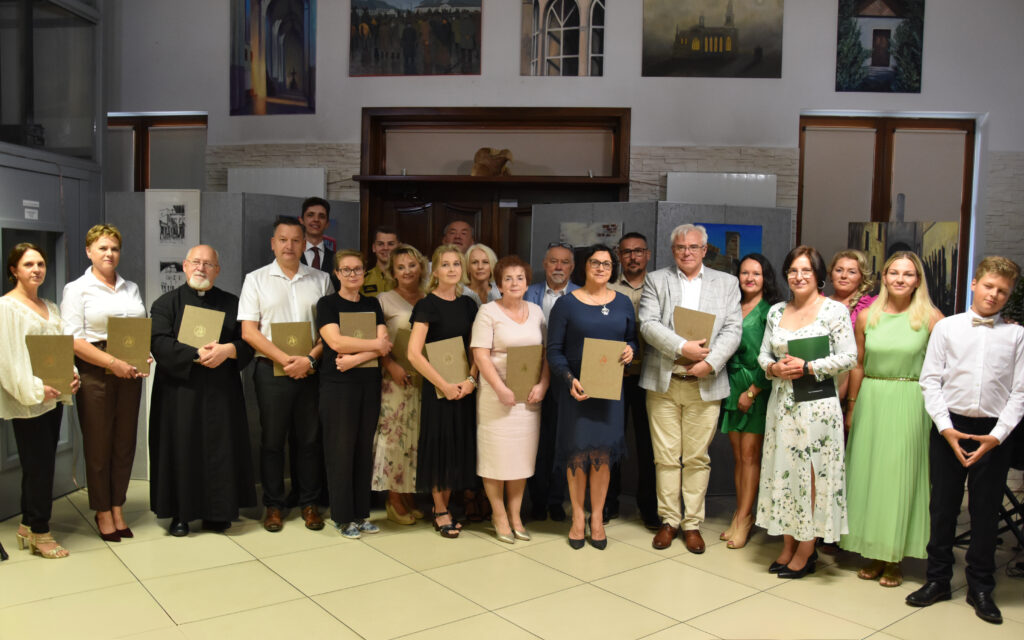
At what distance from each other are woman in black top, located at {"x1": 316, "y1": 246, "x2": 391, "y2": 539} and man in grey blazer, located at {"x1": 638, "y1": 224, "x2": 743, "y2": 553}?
142 centimetres

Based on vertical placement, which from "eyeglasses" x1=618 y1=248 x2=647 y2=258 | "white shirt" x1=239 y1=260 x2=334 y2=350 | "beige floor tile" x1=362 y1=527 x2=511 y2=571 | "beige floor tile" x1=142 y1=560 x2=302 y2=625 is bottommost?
"beige floor tile" x1=362 y1=527 x2=511 y2=571

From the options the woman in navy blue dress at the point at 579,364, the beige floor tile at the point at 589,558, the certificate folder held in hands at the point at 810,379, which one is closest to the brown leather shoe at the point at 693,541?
the beige floor tile at the point at 589,558

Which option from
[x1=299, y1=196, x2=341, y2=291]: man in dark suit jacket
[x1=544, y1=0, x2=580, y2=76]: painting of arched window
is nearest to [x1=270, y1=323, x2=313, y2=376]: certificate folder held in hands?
[x1=299, y1=196, x2=341, y2=291]: man in dark suit jacket

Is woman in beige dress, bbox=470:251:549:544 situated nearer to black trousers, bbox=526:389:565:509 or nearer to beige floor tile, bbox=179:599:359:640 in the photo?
black trousers, bbox=526:389:565:509

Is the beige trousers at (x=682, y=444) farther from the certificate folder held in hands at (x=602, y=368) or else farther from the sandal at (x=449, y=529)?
the sandal at (x=449, y=529)

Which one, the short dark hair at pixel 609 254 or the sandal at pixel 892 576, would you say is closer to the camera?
the sandal at pixel 892 576

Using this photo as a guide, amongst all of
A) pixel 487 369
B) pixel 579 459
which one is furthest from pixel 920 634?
pixel 487 369

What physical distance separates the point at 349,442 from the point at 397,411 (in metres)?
0.31

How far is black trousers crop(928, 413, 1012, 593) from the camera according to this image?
3.21m

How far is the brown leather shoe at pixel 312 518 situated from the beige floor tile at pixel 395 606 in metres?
0.87

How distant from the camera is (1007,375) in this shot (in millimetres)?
3168

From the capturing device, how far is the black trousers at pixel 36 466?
3.66m

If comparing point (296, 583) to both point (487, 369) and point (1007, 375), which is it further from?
point (1007, 375)

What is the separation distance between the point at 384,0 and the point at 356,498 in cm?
476
